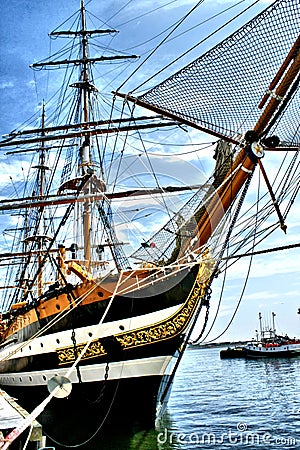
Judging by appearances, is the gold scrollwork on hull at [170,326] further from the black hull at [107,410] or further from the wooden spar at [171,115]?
the wooden spar at [171,115]

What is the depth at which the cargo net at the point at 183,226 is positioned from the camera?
10.3 meters

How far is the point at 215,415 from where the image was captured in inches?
729

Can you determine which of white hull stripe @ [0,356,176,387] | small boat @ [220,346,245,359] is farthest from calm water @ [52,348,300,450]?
small boat @ [220,346,245,359]

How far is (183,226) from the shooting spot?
1118 centimetres

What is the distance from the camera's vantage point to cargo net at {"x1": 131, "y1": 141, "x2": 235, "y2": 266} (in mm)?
10289

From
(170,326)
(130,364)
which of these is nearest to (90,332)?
(130,364)

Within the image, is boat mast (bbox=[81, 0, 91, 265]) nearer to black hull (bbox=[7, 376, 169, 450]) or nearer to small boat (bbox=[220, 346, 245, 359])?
black hull (bbox=[7, 376, 169, 450])

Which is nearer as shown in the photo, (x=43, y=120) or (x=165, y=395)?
(x=165, y=395)

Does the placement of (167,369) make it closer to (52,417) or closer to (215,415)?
(52,417)

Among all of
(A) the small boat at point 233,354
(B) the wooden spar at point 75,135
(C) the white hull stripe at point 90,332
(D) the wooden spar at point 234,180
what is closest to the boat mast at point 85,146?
(B) the wooden spar at point 75,135

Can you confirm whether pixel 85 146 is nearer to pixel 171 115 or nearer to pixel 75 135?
pixel 75 135

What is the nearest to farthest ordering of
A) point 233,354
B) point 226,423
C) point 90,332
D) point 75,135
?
point 90,332 < point 226,423 < point 75,135 < point 233,354

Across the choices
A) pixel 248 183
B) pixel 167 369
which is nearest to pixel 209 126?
pixel 248 183

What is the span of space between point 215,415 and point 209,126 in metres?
13.4
